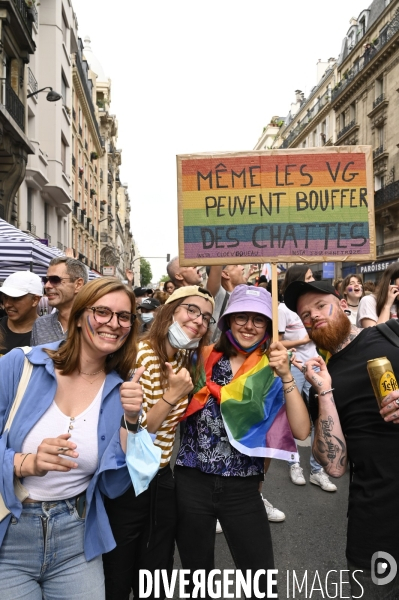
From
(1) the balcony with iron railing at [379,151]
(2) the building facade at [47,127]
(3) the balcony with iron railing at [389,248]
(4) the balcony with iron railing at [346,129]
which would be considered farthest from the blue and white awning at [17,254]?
(4) the balcony with iron railing at [346,129]

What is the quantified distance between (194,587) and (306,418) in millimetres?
1042

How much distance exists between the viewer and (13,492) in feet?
5.81

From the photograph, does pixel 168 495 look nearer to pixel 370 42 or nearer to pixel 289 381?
pixel 289 381

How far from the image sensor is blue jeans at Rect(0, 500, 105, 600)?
1.78 meters

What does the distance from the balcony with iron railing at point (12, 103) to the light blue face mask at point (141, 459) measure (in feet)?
48.0

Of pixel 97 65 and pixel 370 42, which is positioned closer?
pixel 370 42

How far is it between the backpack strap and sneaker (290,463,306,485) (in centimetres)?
306

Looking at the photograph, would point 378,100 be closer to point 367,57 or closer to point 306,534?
point 367,57

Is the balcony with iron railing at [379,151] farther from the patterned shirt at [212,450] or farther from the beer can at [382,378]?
the beer can at [382,378]

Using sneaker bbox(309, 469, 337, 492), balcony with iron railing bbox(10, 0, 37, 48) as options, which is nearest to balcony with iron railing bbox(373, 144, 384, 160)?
balcony with iron railing bbox(10, 0, 37, 48)

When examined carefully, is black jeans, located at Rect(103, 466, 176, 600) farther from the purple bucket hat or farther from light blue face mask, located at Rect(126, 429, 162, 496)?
the purple bucket hat

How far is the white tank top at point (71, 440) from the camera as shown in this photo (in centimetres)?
185

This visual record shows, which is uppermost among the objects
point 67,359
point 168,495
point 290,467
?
point 67,359

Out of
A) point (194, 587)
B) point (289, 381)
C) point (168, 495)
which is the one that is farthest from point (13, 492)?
point (289, 381)
